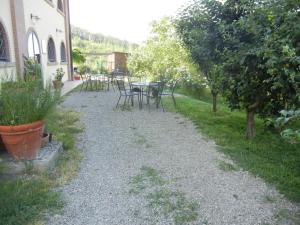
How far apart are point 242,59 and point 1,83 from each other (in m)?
2.91

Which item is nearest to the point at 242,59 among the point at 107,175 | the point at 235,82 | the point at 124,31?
the point at 235,82

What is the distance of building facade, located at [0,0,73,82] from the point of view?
22.8 feet

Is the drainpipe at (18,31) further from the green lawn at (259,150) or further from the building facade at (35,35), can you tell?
the green lawn at (259,150)

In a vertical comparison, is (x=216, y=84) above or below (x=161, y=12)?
below

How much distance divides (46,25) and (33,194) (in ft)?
31.5

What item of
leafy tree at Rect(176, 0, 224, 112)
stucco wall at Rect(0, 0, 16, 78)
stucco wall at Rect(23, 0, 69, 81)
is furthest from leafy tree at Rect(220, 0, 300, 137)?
stucco wall at Rect(23, 0, 69, 81)

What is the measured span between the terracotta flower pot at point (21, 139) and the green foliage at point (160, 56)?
742 centimetres

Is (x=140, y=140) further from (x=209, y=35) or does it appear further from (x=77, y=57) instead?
(x=77, y=57)

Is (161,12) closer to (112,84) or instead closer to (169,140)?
(112,84)

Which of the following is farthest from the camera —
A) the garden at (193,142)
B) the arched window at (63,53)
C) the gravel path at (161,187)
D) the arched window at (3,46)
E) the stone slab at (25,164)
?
the arched window at (63,53)

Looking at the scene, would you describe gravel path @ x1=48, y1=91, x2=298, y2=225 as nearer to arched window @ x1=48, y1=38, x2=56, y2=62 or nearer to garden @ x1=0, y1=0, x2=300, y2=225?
garden @ x1=0, y1=0, x2=300, y2=225

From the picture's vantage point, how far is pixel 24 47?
788 centimetres

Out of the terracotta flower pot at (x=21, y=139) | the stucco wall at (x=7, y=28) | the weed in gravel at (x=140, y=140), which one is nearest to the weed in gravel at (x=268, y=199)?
the weed in gravel at (x=140, y=140)

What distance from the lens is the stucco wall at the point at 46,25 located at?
8773 mm
